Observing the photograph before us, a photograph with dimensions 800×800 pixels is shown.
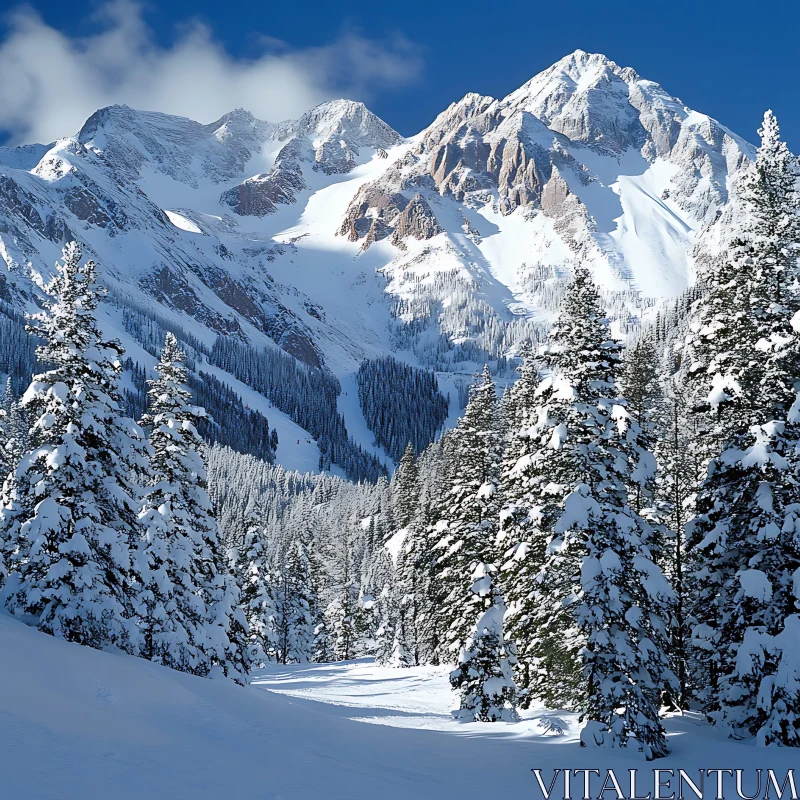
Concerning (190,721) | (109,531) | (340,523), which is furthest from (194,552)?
(340,523)

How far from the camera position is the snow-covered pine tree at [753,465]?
45.2 ft

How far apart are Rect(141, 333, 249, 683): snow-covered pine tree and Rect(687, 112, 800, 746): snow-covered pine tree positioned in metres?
15.4

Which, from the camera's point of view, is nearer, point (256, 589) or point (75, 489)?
point (75, 489)

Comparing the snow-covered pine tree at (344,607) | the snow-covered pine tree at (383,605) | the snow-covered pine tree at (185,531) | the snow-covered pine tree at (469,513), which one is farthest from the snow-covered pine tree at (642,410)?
the snow-covered pine tree at (344,607)

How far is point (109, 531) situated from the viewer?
623 inches

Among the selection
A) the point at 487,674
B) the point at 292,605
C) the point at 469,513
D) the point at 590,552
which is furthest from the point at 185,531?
the point at 292,605

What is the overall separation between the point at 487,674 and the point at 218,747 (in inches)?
517

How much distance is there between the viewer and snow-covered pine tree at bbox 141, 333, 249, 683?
2047cm

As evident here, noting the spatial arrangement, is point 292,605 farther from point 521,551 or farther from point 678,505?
point 521,551

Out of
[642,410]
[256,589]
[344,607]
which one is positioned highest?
[642,410]

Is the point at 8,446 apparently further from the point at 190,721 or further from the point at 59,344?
the point at 190,721

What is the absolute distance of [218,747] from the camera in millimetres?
9445

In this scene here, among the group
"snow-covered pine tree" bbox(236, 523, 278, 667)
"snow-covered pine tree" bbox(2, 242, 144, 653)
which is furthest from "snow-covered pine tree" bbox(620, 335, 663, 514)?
"snow-covered pine tree" bbox(236, 523, 278, 667)

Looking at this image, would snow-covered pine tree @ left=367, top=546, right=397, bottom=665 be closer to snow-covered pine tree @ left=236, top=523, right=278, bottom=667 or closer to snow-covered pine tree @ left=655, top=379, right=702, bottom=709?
snow-covered pine tree @ left=236, top=523, right=278, bottom=667
